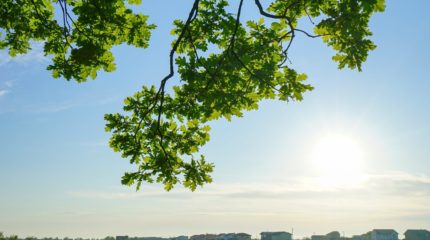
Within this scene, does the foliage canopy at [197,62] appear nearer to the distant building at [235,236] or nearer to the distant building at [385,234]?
the distant building at [235,236]

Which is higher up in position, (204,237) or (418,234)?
(418,234)

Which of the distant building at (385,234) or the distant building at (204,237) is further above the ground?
the distant building at (385,234)

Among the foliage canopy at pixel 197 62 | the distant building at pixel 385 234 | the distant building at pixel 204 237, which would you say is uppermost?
the foliage canopy at pixel 197 62

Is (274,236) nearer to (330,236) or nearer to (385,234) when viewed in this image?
(330,236)

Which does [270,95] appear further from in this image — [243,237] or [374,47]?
[243,237]

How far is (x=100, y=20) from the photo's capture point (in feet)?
34.4

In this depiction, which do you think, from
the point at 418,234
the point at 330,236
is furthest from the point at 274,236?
the point at 418,234

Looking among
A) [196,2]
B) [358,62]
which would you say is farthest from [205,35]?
[358,62]

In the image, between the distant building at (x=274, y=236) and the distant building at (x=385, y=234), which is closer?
the distant building at (x=274, y=236)

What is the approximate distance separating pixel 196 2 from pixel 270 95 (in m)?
2.73

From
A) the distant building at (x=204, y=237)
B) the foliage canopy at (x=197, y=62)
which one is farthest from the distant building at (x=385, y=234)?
the foliage canopy at (x=197, y=62)

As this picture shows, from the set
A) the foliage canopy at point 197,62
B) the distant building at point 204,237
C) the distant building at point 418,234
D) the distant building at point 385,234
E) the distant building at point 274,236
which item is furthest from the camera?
the distant building at point 385,234

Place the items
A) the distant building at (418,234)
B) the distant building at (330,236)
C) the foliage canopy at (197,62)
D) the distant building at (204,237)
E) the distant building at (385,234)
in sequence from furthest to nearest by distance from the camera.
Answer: the distant building at (330,236)
the distant building at (385,234)
the distant building at (204,237)
the distant building at (418,234)
the foliage canopy at (197,62)

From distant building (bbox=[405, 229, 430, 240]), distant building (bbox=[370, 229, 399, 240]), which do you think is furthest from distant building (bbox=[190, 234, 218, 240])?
distant building (bbox=[405, 229, 430, 240])
